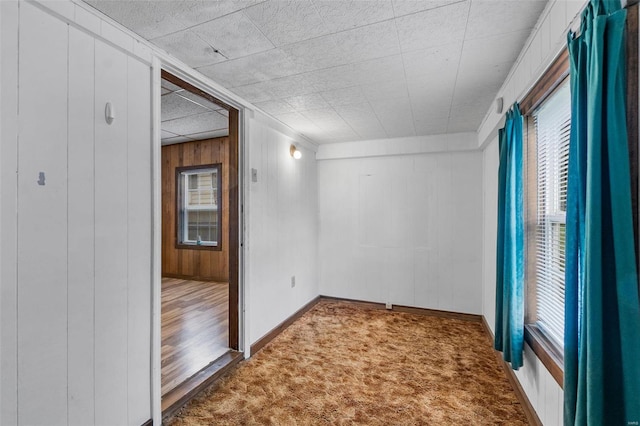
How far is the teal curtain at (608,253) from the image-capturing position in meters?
0.92

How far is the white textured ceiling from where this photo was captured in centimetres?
148

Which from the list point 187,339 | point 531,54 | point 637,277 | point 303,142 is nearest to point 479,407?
point 637,277

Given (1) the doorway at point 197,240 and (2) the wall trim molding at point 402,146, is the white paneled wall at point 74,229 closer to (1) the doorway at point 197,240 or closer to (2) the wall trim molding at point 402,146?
(1) the doorway at point 197,240

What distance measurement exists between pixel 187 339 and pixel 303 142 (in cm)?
273

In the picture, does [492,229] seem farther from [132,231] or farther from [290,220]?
[132,231]

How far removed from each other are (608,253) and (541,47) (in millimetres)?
1216

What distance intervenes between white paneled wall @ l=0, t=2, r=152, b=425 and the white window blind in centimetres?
243

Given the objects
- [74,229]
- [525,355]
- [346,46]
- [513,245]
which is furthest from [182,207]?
[525,355]

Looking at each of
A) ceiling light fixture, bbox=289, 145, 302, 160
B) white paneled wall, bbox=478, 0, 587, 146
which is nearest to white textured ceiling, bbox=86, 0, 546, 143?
white paneled wall, bbox=478, 0, 587, 146

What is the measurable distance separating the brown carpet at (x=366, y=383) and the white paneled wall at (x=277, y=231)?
0.43 meters

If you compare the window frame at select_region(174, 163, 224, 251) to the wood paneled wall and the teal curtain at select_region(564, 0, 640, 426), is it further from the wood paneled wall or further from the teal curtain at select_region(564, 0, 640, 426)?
the teal curtain at select_region(564, 0, 640, 426)

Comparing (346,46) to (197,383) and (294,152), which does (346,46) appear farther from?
(197,383)

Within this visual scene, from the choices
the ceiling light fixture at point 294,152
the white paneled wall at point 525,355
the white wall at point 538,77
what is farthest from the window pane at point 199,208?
the white wall at point 538,77

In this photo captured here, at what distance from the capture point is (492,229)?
319 centimetres
